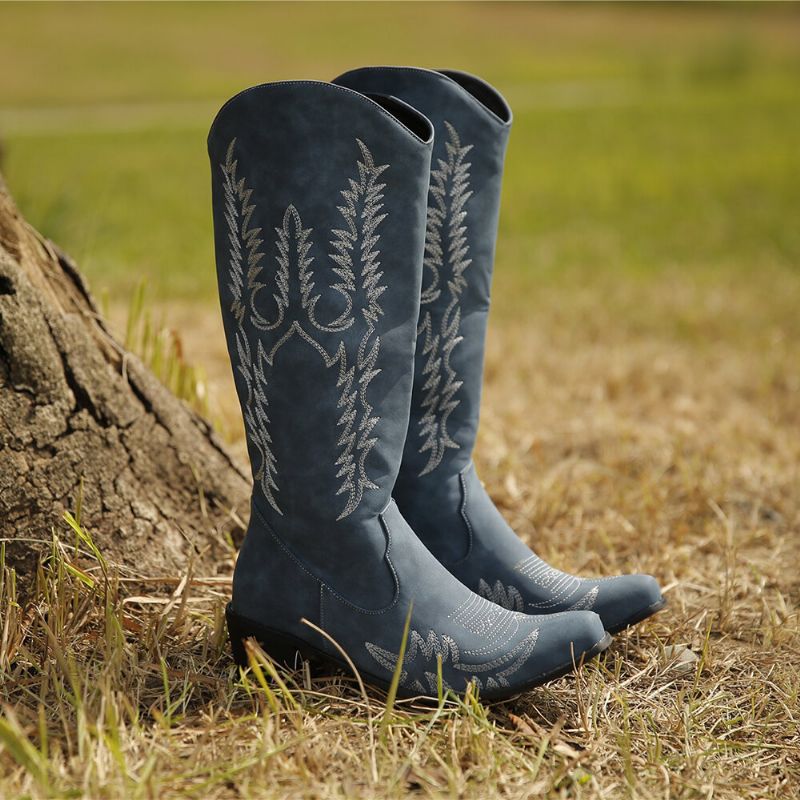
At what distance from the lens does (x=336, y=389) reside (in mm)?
1332

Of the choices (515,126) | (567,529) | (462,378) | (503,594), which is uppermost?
(462,378)

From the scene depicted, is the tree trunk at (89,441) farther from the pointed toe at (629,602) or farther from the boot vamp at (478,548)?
the pointed toe at (629,602)

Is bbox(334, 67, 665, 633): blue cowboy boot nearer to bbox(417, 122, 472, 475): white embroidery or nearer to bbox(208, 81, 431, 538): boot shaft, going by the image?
bbox(417, 122, 472, 475): white embroidery

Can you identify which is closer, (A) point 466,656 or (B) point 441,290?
(A) point 466,656

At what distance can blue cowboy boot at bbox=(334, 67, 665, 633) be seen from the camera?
1525 mm

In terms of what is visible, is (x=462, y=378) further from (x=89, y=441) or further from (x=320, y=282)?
(x=89, y=441)

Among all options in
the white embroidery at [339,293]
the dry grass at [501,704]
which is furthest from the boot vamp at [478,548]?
the white embroidery at [339,293]

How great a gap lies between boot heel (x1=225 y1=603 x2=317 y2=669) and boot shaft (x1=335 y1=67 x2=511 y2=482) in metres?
0.33

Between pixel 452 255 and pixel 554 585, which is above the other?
pixel 452 255

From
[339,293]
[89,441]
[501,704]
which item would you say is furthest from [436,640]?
[89,441]

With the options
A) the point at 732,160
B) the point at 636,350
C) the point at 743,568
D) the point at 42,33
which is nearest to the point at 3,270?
the point at 743,568

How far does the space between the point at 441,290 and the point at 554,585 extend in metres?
0.50

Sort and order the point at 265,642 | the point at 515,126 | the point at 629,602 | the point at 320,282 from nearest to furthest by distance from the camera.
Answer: the point at 320,282, the point at 265,642, the point at 629,602, the point at 515,126

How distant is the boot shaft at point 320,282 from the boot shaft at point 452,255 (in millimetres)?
200
